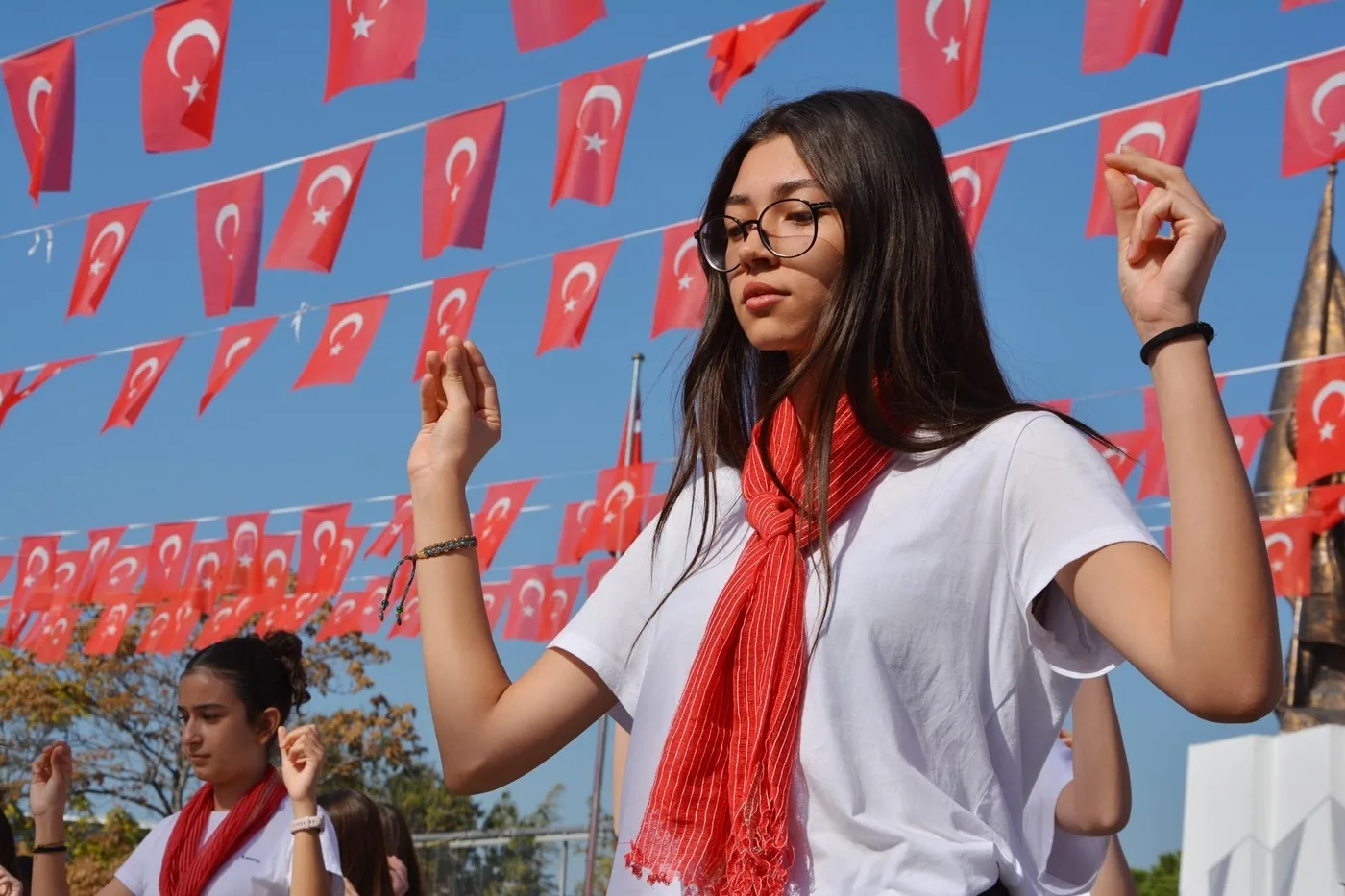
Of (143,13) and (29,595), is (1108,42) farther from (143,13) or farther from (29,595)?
(29,595)

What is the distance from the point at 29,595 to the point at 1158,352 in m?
15.6

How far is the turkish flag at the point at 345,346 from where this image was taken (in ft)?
30.8

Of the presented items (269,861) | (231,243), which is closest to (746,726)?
(269,861)

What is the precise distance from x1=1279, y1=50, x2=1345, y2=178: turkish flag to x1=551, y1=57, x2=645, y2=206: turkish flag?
106 inches

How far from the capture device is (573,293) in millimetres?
9164

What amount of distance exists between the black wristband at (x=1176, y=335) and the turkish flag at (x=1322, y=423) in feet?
27.8

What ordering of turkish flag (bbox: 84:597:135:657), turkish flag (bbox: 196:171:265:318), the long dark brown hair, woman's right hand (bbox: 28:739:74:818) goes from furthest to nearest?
turkish flag (bbox: 84:597:135:657)
turkish flag (bbox: 196:171:265:318)
woman's right hand (bbox: 28:739:74:818)
the long dark brown hair

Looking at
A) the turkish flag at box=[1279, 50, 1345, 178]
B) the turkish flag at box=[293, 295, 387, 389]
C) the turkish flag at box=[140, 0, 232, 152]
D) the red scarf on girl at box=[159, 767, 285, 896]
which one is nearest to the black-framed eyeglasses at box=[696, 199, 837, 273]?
the red scarf on girl at box=[159, 767, 285, 896]

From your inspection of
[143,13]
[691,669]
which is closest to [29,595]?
[143,13]

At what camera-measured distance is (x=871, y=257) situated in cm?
181

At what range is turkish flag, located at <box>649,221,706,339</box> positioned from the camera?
8.84 metres

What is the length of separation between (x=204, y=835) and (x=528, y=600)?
10.6 m

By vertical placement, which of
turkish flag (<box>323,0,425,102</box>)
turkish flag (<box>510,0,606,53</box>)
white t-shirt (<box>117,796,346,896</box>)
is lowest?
white t-shirt (<box>117,796,346,896</box>)

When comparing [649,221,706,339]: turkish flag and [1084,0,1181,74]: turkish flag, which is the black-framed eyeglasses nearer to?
[1084,0,1181,74]: turkish flag
